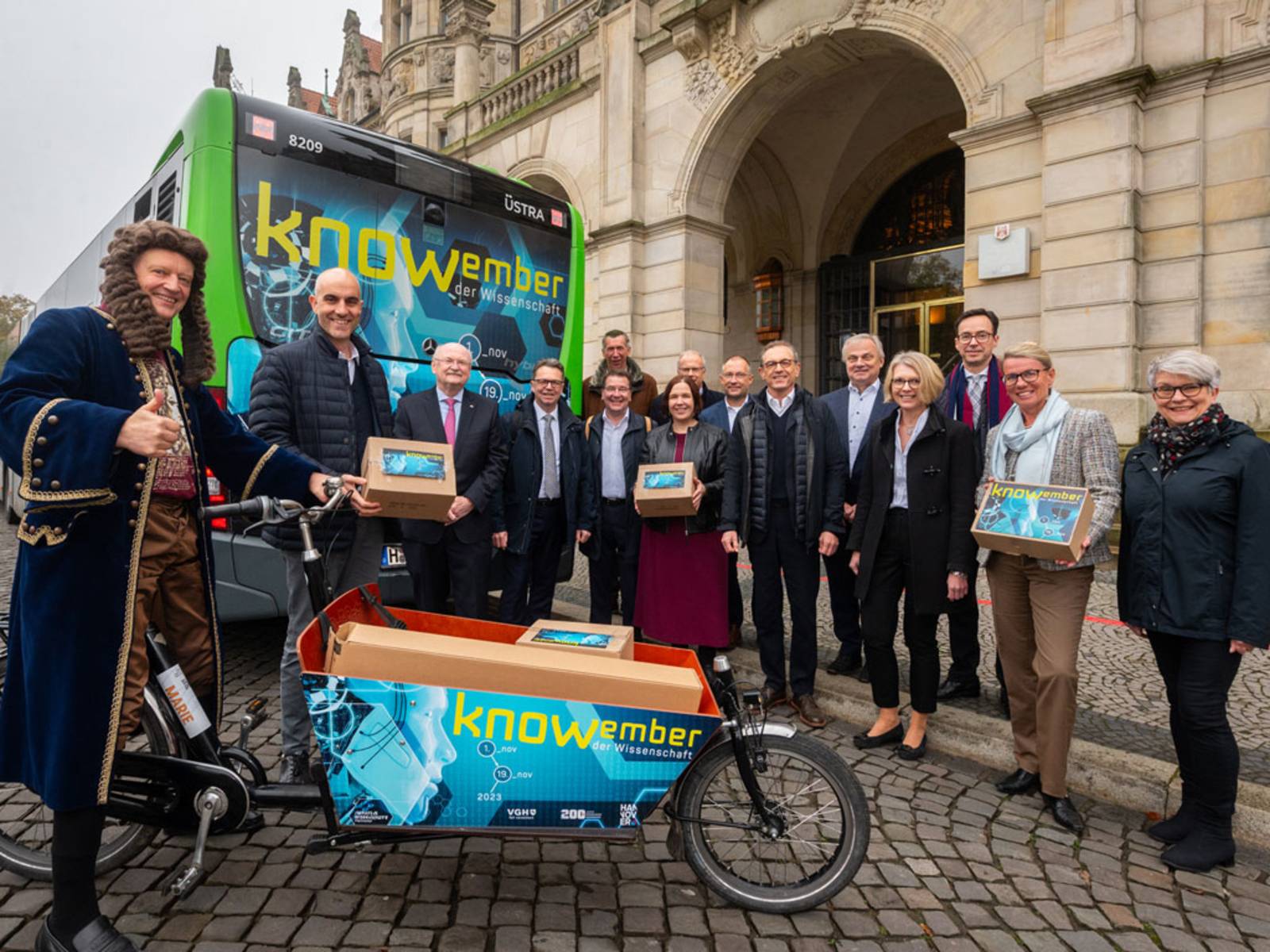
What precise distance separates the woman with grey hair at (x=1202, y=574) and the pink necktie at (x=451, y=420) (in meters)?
3.27

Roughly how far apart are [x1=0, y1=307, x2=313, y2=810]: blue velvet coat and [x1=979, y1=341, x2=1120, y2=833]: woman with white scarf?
328 cm

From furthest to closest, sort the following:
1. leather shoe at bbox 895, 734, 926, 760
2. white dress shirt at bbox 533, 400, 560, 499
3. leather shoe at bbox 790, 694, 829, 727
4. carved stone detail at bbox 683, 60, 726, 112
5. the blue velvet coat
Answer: carved stone detail at bbox 683, 60, 726, 112 → white dress shirt at bbox 533, 400, 560, 499 → leather shoe at bbox 790, 694, 829, 727 → leather shoe at bbox 895, 734, 926, 760 → the blue velvet coat

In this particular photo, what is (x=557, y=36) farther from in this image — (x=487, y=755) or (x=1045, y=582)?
(x=487, y=755)

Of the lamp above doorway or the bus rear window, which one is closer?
the bus rear window

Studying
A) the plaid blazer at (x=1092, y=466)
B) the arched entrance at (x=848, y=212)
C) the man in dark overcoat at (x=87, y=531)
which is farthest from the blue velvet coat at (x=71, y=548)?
the arched entrance at (x=848, y=212)

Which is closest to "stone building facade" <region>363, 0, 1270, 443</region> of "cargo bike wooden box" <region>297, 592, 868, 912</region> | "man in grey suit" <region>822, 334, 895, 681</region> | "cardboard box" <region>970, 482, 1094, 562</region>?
"man in grey suit" <region>822, 334, 895, 681</region>

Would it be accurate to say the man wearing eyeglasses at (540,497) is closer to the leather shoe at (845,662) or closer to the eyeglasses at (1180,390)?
the leather shoe at (845,662)

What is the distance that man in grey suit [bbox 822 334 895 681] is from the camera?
4.50 m

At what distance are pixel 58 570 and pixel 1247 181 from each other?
9767mm

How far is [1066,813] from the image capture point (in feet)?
9.90

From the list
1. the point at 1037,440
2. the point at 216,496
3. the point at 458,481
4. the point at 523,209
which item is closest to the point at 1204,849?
the point at 1037,440

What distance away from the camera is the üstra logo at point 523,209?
5.31 meters

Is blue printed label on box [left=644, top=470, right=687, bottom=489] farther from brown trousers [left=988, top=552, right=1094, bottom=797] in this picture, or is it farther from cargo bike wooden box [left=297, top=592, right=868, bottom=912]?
cargo bike wooden box [left=297, top=592, right=868, bottom=912]

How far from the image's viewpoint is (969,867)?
2.70m
